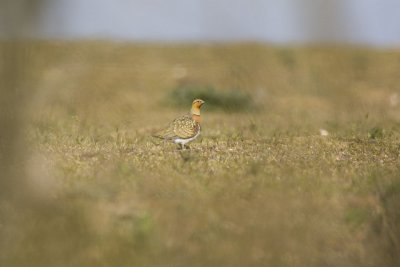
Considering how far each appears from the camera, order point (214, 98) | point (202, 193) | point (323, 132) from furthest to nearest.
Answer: point (214, 98)
point (323, 132)
point (202, 193)

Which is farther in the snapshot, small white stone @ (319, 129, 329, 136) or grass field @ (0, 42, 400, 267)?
small white stone @ (319, 129, 329, 136)

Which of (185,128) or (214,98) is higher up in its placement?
(214,98)

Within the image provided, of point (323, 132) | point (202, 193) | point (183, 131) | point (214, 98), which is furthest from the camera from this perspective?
point (214, 98)

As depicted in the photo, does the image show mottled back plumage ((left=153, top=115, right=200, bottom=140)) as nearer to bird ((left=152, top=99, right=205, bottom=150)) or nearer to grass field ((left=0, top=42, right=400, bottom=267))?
bird ((left=152, top=99, right=205, bottom=150))

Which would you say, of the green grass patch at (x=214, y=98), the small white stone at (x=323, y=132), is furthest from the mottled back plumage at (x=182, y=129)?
the green grass patch at (x=214, y=98)

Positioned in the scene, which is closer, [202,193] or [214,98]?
[202,193]

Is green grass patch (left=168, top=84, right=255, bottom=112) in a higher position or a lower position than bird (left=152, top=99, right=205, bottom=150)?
higher

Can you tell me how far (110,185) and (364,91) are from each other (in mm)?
11613

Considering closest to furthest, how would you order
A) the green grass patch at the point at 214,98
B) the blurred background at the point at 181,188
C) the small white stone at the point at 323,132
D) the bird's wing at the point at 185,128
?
the blurred background at the point at 181,188, the bird's wing at the point at 185,128, the small white stone at the point at 323,132, the green grass patch at the point at 214,98

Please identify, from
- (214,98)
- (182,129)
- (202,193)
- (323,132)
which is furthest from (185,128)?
(214,98)

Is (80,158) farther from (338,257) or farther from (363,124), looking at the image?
(363,124)

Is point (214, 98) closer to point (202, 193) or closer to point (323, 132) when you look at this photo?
point (323, 132)

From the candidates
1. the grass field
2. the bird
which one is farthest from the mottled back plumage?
the grass field

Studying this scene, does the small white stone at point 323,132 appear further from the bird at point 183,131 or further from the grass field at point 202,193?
the bird at point 183,131
